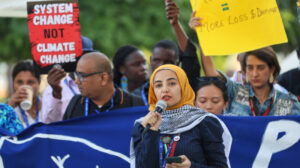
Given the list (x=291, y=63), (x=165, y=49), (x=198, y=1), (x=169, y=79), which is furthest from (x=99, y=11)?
(x=169, y=79)

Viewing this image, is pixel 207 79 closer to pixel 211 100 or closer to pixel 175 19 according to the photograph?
pixel 211 100

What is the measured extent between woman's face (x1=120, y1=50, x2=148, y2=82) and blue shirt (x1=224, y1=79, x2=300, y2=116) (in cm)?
180

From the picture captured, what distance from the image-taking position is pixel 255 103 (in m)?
5.13

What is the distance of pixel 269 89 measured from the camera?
203 inches

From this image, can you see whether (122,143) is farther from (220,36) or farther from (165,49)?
(165,49)

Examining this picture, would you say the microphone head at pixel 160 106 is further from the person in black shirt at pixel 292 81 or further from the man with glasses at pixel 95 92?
the person in black shirt at pixel 292 81

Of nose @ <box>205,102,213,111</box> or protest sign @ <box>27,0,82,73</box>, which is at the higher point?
protest sign @ <box>27,0,82,73</box>

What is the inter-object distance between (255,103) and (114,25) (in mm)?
7614

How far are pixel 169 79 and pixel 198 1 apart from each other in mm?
1603

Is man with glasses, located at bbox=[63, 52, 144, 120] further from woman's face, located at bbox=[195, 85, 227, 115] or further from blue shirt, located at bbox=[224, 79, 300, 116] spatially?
blue shirt, located at bbox=[224, 79, 300, 116]

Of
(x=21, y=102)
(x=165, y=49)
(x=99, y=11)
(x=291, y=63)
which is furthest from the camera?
(x=99, y=11)

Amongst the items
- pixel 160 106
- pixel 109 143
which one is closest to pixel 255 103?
pixel 109 143

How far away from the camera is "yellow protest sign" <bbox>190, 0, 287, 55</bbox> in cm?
494

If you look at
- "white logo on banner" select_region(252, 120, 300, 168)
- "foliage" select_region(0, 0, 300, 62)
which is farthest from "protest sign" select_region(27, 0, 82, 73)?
"foliage" select_region(0, 0, 300, 62)
